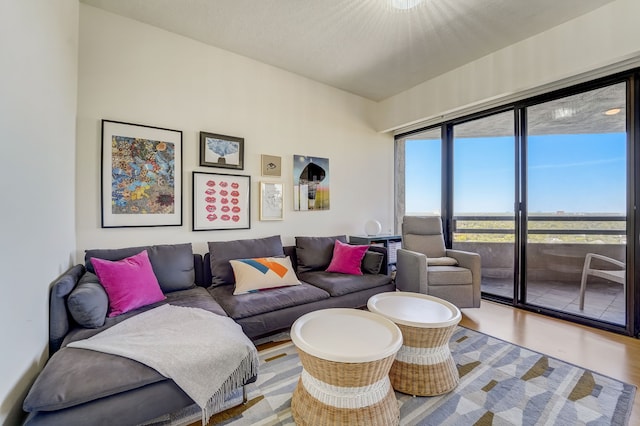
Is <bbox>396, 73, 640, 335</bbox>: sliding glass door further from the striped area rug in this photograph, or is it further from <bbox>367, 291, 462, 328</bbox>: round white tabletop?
<bbox>367, 291, 462, 328</bbox>: round white tabletop

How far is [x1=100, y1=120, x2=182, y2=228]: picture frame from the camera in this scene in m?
2.29

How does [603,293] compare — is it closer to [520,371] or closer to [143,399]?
[520,371]

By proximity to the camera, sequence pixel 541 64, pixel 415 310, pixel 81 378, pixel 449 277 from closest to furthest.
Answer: pixel 81 378 → pixel 415 310 → pixel 541 64 → pixel 449 277

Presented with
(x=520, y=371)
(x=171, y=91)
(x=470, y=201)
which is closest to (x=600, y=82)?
(x=470, y=201)

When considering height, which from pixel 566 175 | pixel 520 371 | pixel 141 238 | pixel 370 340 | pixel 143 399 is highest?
pixel 566 175

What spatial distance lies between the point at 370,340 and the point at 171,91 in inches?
110

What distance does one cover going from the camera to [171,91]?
8.50 ft

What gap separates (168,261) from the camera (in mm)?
2275

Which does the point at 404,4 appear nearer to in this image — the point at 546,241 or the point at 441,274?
the point at 441,274

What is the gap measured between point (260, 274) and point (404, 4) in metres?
2.58

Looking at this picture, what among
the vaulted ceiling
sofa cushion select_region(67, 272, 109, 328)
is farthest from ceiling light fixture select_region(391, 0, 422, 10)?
sofa cushion select_region(67, 272, 109, 328)

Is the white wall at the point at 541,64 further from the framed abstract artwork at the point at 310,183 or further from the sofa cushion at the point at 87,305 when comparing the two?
the sofa cushion at the point at 87,305

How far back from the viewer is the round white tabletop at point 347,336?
1.26 metres

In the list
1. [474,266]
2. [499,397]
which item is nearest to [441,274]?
[474,266]
